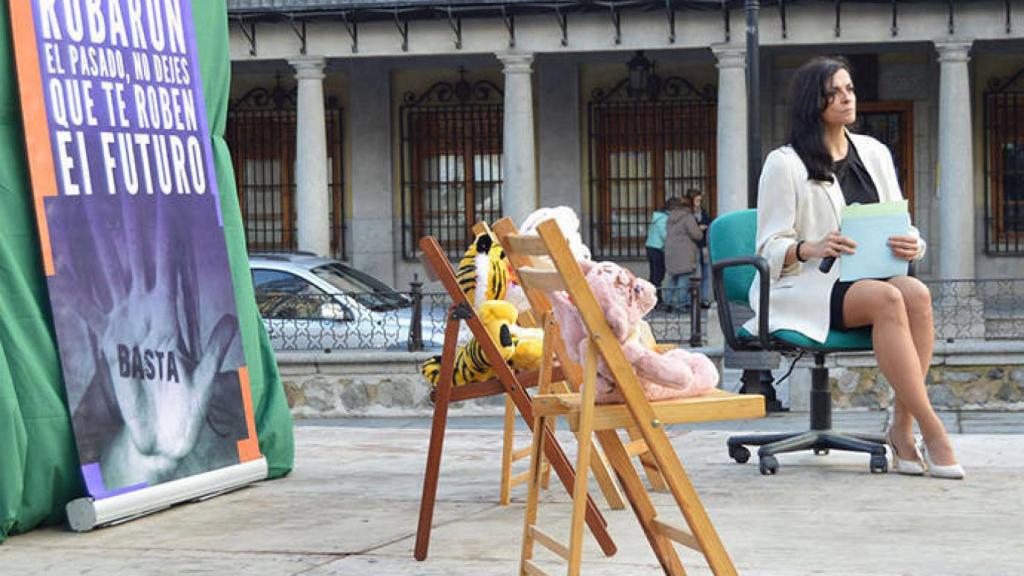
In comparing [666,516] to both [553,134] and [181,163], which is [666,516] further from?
[553,134]

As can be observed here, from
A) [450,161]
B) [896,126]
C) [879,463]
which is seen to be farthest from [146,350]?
[450,161]

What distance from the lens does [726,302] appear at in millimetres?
8180

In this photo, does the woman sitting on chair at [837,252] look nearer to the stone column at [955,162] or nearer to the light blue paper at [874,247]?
the light blue paper at [874,247]

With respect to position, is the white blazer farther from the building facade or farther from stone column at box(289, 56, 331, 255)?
stone column at box(289, 56, 331, 255)

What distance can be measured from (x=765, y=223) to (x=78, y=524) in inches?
119

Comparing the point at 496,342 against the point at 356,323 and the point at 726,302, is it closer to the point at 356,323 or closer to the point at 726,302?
the point at 726,302

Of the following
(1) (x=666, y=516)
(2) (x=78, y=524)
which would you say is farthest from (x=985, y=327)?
(2) (x=78, y=524)

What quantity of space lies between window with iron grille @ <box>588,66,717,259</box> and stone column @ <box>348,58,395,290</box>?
10.5ft

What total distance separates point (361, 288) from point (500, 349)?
10834 mm

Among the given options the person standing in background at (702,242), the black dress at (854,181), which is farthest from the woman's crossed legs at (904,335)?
the person standing in background at (702,242)

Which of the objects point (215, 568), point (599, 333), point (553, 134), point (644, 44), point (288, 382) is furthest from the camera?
point (553, 134)

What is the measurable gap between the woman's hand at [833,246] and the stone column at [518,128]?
18323 millimetres

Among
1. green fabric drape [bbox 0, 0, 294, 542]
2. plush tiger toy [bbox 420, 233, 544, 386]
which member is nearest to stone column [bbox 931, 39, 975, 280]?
plush tiger toy [bbox 420, 233, 544, 386]

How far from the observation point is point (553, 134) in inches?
1138
